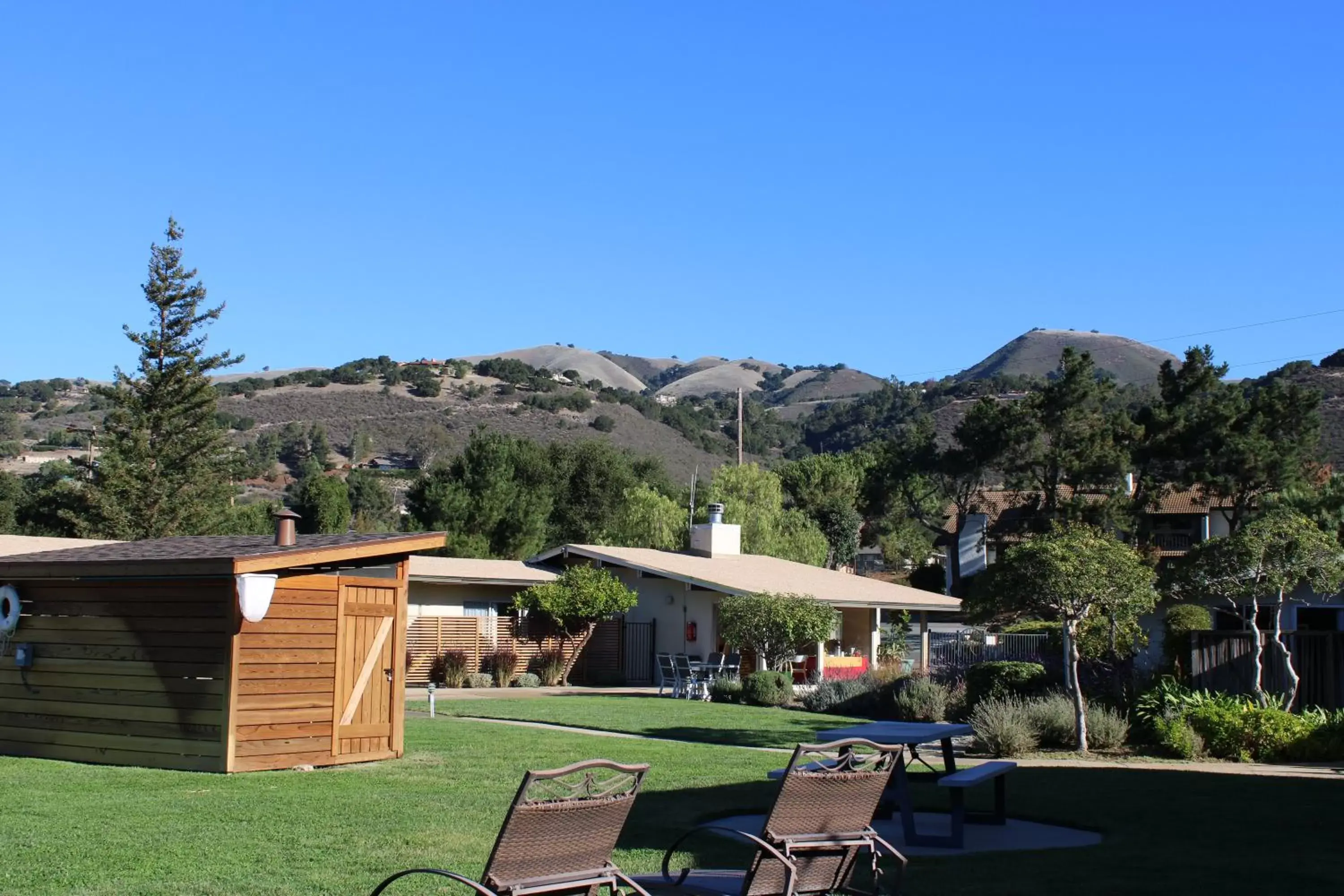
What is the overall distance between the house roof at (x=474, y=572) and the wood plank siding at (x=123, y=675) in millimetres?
14767

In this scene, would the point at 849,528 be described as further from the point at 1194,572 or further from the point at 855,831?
the point at 855,831

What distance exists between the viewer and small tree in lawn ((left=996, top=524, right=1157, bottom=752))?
17219 millimetres

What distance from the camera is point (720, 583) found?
30391 mm

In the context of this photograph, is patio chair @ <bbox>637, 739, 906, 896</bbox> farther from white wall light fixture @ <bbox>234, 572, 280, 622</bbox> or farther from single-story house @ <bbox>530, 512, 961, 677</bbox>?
single-story house @ <bbox>530, 512, 961, 677</bbox>

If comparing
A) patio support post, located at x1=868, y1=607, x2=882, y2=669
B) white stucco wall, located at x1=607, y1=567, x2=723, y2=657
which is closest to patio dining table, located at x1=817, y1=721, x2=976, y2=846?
white stucco wall, located at x1=607, y1=567, x2=723, y2=657

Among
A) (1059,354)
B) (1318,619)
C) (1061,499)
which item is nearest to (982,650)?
(1318,619)

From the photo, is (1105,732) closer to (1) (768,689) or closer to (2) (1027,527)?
(1) (768,689)

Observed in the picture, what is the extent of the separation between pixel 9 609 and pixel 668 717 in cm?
1083

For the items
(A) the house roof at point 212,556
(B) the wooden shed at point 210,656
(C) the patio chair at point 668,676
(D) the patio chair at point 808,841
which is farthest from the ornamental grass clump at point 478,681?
(D) the patio chair at point 808,841

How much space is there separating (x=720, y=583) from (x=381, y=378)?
8369 cm

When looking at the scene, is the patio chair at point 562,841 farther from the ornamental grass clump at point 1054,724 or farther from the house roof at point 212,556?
the ornamental grass clump at point 1054,724

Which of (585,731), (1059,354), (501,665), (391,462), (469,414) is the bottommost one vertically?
(585,731)

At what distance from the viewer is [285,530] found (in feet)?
49.3

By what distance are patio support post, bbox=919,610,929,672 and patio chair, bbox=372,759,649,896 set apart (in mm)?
23873
